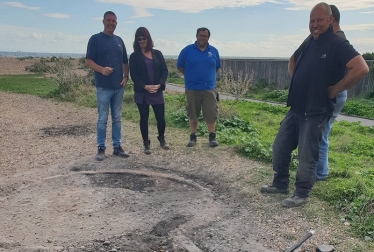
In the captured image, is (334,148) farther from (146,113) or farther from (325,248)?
(325,248)

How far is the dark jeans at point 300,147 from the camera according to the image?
159 inches

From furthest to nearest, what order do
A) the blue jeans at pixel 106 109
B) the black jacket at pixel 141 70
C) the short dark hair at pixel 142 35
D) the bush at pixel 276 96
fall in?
the bush at pixel 276 96, the black jacket at pixel 141 70, the short dark hair at pixel 142 35, the blue jeans at pixel 106 109

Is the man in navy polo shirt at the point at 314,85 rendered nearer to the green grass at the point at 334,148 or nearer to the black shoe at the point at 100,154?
the green grass at the point at 334,148

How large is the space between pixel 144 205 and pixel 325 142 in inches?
88.5

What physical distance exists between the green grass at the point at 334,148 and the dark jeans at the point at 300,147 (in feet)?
1.16

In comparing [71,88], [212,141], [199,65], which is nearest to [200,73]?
[199,65]

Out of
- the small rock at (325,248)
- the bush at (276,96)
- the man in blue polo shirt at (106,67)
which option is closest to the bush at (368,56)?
the bush at (276,96)

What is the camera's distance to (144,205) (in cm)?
420

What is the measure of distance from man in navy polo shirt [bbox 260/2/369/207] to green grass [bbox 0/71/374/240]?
1.57 ft

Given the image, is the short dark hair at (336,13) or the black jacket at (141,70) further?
the black jacket at (141,70)

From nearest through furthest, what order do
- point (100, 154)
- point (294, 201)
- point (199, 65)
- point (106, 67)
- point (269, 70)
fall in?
point (294, 201) < point (106, 67) < point (100, 154) < point (199, 65) < point (269, 70)

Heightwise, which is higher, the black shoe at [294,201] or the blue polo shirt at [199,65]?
the blue polo shirt at [199,65]

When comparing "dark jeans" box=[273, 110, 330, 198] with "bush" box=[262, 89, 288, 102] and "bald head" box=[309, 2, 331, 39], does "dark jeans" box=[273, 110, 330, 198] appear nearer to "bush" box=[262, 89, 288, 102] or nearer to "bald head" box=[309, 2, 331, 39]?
"bald head" box=[309, 2, 331, 39]

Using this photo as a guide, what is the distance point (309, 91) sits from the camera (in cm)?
398
